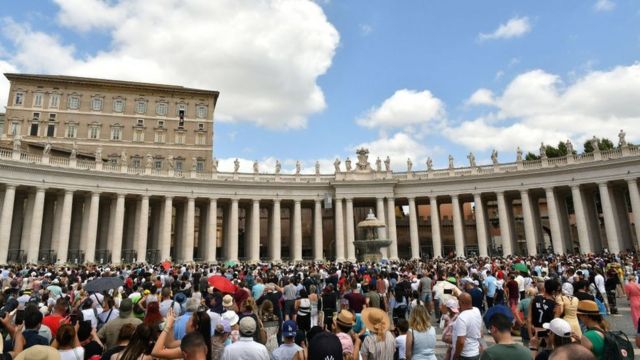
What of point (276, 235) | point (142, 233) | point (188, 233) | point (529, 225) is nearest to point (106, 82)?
point (142, 233)

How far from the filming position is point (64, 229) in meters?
43.3

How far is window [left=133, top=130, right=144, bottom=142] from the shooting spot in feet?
213

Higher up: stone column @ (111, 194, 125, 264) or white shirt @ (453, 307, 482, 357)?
stone column @ (111, 194, 125, 264)

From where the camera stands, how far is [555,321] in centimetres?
536

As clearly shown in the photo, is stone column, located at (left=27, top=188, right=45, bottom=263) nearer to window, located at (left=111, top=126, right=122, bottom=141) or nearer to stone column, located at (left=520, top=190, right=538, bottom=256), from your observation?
window, located at (left=111, top=126, right=122, bottom=141)

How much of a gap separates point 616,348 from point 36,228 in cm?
4950

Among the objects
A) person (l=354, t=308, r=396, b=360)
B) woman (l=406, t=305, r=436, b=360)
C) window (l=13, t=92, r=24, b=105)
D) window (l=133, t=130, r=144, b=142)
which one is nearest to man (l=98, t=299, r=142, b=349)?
person (l=354, t=308, r=396, b=360)

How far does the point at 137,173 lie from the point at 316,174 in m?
22.9

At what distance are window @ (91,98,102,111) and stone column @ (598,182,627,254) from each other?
70638 mm

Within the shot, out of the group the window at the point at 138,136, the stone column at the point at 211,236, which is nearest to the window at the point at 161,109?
the window at the point at 138,136

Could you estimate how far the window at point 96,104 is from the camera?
6404cm

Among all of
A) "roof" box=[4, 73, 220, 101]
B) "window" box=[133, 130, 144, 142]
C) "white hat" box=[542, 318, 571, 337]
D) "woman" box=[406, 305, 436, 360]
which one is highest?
"roof" box=[4, 73, 220, 101]

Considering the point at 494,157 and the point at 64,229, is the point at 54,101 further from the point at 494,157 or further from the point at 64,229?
the point at 494,157

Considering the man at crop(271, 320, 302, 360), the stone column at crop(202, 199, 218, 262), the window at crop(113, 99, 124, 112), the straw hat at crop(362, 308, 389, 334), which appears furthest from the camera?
the window at crop(113, 99, 124, 112)
